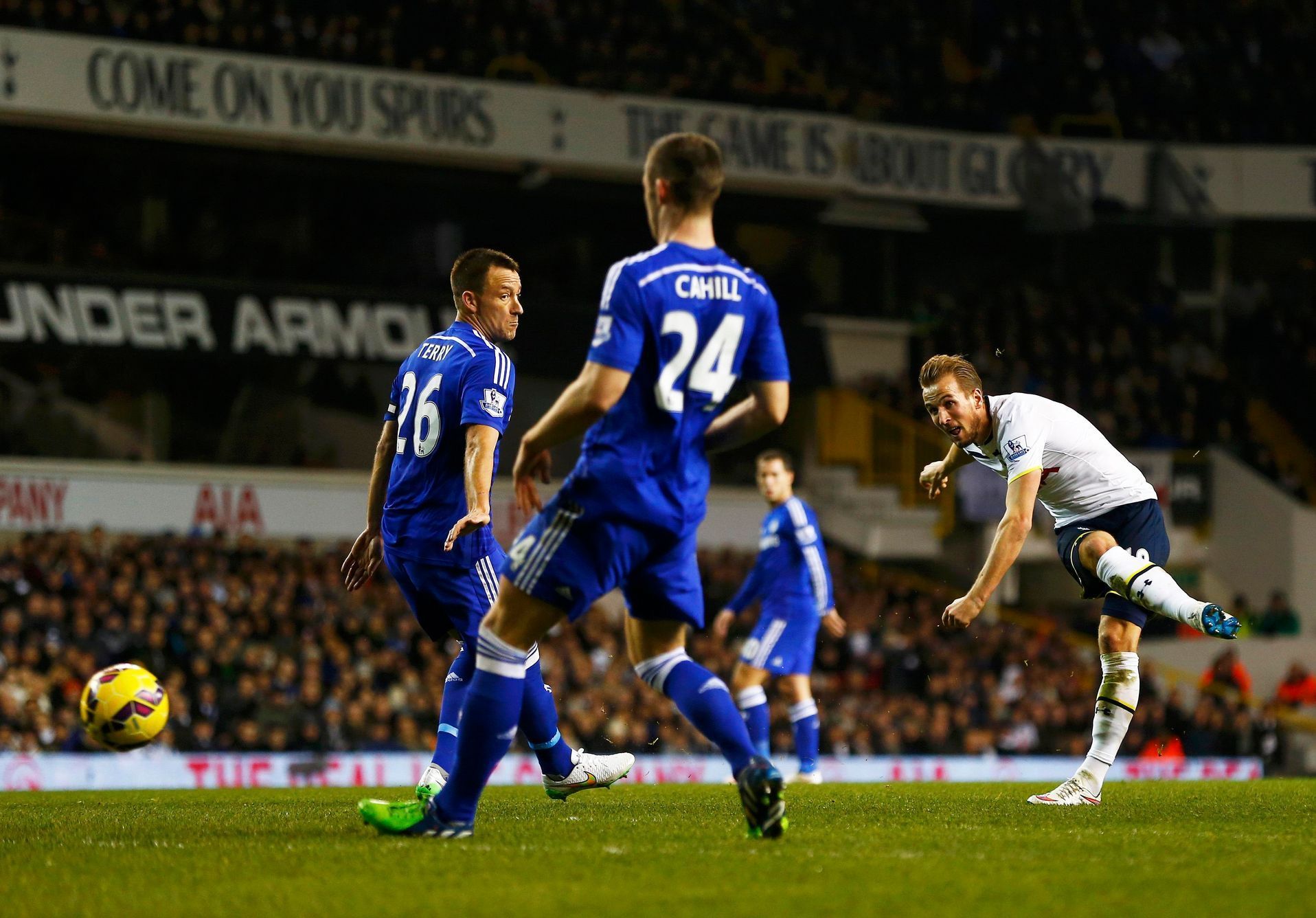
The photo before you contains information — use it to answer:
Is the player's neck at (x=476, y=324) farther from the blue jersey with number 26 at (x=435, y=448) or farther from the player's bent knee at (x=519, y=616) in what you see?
the player's bent knee at (x=519, y=616)

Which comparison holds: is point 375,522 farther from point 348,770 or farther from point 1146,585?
point 348,770

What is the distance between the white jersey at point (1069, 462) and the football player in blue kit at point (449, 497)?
7.84ft

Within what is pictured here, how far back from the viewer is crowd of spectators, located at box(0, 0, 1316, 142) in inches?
1020

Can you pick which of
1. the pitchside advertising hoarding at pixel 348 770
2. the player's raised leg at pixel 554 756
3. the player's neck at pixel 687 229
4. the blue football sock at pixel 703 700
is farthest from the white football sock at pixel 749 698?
the player's neck at pixel 687 229

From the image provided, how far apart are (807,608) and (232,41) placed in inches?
614

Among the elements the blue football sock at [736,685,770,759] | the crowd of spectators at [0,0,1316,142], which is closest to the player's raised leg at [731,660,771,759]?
the blue football sock at [736,685,770,759]

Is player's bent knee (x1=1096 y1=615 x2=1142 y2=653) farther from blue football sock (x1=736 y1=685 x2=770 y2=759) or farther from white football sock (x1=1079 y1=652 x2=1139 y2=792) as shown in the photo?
blue football sock (x1=736 y1=685 x2=770 y2=759)

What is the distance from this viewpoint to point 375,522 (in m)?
7.82

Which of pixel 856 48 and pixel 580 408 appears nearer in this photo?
pixel 580 408

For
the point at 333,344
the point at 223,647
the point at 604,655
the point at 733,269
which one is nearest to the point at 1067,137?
the point at 333,344

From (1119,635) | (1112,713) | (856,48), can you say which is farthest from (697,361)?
(856,48)

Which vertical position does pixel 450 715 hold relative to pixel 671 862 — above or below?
above

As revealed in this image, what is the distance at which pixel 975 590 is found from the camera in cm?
759

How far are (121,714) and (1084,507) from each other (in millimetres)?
5344
